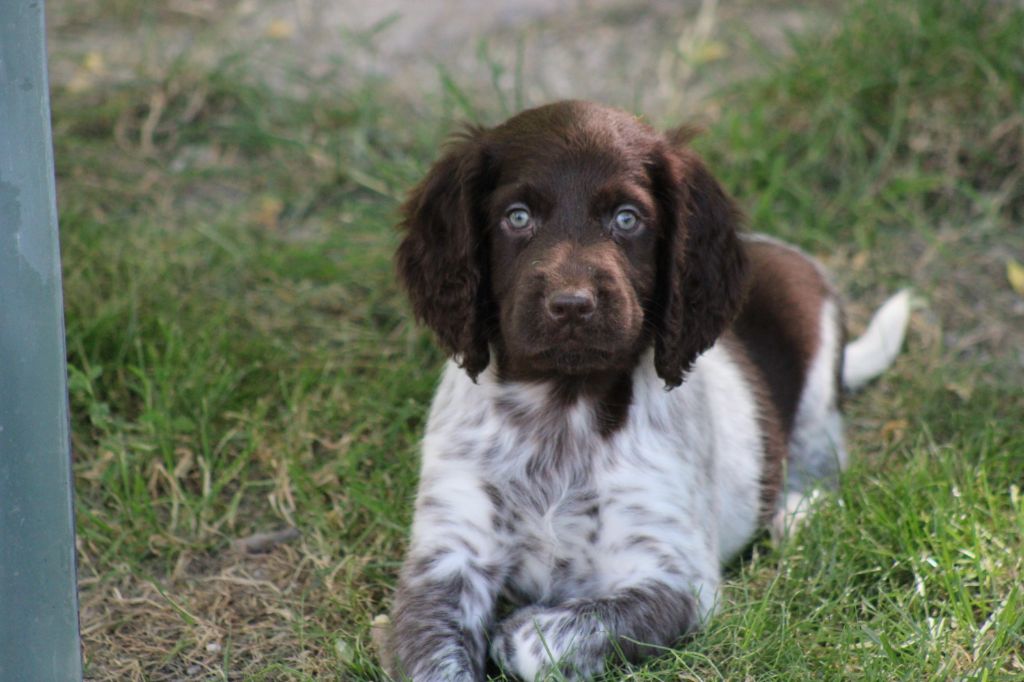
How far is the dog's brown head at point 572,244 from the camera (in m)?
3.54

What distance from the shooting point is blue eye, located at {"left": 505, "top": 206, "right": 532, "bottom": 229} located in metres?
3.68

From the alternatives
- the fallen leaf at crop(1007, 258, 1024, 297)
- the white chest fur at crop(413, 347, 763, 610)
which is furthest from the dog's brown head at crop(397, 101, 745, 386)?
the fallen leaf at crop(1007, 258, 1024, 297)

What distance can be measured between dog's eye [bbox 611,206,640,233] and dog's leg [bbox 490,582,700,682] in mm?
926

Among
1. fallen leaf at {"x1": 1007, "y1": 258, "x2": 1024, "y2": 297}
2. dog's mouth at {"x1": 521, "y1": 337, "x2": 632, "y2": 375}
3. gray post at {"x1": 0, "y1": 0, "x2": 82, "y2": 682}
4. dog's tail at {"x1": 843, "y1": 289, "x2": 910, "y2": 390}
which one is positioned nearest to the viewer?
gray post at {"x1": 0, "y1": 0, "x2": 82, "y2": 682}

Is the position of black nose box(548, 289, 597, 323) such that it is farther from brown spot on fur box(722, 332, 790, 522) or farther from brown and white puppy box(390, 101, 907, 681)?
brown spot on fur box(722, 332, 790, 522)

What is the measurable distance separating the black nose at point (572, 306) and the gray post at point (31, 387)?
1135 millimetres

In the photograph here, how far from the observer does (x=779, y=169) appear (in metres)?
5.98

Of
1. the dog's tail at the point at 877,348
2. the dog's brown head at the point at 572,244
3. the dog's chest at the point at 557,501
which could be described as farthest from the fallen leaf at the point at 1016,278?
the dog's chest at the point at 557,501

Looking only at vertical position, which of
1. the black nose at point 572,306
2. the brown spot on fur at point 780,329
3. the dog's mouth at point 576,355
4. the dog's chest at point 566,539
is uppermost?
the black nose at point 572,306

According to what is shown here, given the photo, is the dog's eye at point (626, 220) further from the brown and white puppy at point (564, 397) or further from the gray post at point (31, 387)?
the gray post at point (31, 387)

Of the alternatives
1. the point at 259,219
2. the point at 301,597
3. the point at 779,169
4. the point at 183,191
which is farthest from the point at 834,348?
the point at 183,191

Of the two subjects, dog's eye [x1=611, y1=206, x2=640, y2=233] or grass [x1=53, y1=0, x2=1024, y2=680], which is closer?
dog's eye [x1=611, y1=206, x2=640, y2=233]

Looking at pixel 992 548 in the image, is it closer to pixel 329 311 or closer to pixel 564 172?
pixel 564 172

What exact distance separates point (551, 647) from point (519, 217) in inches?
43.2
